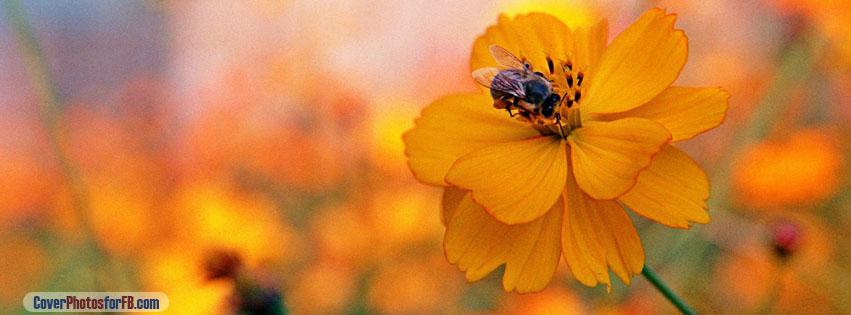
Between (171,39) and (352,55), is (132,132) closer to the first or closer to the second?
(171,39)

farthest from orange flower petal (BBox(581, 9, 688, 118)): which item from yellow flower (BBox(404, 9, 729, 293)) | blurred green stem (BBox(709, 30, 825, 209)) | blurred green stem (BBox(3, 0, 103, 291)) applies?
blurred green stem (BBox(3, 0, 103, 291))

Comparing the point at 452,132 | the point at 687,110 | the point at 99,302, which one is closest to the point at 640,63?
the point at 687,110

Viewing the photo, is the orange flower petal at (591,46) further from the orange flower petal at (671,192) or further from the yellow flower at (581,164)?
the orange flower petal at (671,192)

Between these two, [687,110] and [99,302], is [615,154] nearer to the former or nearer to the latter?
[687,110]

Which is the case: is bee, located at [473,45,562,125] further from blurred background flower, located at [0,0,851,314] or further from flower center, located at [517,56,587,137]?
blurred background flower, located at [0,0,851,314]

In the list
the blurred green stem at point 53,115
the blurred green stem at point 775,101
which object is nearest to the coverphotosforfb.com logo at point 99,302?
the blurred green stem at point 53,115

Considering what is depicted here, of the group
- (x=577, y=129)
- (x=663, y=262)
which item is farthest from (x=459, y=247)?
(x=663, y=262)
